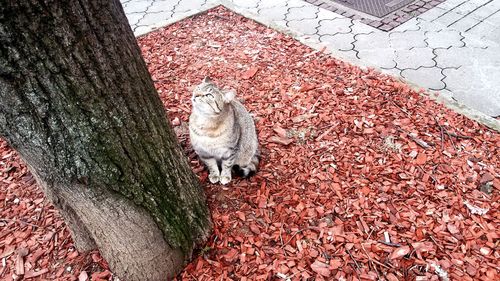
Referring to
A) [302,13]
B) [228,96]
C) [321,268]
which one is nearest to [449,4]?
[302,13]

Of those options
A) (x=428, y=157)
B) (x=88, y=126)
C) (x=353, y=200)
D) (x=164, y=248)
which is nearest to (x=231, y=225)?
(x=164, y=248)

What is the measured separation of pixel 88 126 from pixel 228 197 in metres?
1.18

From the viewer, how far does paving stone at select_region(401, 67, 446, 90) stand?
141 inches

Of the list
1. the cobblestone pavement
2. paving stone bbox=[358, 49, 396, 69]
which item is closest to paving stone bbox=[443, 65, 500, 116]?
the cobblestone pavement

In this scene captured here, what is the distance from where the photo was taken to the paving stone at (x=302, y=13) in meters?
4.66

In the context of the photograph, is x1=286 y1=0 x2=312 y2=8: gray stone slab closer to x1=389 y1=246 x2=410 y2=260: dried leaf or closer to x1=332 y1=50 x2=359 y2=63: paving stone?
x1=332 y1=50 x2=359 y2=63: paving stone

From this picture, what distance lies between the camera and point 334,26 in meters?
4.46

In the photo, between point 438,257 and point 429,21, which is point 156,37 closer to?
point 429,21

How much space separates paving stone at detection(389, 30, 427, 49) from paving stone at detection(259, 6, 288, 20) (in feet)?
4.22

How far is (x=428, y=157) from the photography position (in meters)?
2.71

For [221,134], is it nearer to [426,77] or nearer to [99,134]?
[99,134]

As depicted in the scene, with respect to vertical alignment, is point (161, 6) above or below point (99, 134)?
below

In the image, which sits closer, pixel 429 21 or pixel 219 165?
pixel 219 165

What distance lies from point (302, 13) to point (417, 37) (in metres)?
1.35
